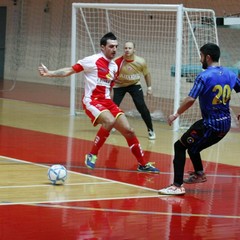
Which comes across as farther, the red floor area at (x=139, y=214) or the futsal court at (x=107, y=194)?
the futsal court at (x=107, y=194)

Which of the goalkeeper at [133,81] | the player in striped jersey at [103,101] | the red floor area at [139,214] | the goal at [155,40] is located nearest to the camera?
the red floor area at [139,214]

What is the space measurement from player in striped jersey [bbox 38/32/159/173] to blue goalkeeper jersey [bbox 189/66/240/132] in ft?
6.59

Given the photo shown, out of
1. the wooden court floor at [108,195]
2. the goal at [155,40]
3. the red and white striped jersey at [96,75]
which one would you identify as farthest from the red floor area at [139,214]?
the goal at [155,40]

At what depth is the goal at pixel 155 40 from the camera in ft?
61.5

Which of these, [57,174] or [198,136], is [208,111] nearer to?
[198,136]

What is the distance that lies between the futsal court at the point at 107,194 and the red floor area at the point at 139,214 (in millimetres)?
10

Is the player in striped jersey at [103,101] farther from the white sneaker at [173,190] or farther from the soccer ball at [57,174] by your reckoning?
the white sneaker at [173,190]

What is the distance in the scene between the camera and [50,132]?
16.6 m

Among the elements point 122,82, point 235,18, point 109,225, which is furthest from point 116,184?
point 235,18

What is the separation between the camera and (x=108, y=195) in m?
10.0

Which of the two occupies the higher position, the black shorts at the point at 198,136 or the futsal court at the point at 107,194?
the black shorts at the point at 198,136

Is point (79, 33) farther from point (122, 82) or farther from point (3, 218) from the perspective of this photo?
point (3, 218)

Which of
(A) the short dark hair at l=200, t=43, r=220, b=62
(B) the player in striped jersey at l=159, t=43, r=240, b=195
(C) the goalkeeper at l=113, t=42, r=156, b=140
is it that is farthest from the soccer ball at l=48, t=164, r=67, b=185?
(C) the goalkeeper at l=113, t=42, r=156, b=140

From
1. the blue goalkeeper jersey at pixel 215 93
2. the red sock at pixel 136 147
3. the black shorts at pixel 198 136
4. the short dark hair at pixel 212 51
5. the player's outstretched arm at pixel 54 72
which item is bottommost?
the red sock at pixel 136 147
